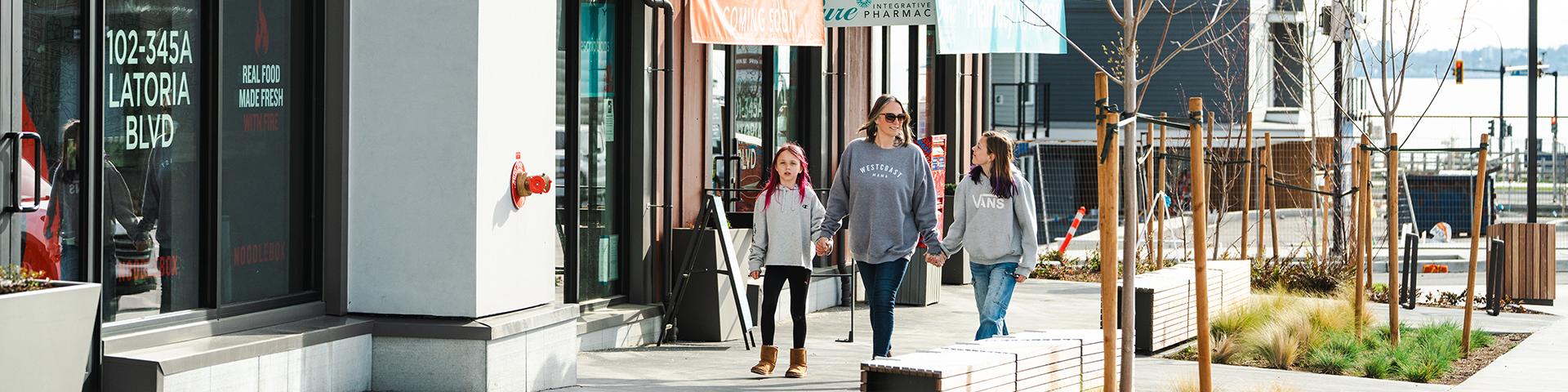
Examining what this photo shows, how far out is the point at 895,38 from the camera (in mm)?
16672

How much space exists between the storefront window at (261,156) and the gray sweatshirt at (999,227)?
356 centimetres

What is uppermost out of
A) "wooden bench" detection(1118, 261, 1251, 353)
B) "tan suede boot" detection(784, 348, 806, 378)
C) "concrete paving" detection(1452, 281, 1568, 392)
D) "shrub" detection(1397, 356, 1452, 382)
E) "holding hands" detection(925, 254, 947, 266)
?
"holding hands" detection(925, 254, 947, 266)

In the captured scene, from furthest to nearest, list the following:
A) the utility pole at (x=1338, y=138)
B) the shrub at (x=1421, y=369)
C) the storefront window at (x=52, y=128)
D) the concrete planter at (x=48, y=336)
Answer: the utility pole at (x=1338, y=138) < the shrub at (x=1421, y=369) < the storefront window at (x=52, y=128) < the concrete planter at (x=48, y=336)

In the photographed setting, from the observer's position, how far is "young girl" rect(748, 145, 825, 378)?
9391 mm

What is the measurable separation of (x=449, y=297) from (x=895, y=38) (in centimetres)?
924

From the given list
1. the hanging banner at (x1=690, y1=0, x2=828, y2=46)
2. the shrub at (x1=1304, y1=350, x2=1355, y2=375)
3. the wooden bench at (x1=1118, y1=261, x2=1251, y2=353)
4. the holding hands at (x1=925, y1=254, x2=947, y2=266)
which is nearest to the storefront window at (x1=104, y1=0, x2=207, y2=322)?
the holding hands at (x1=925, y1=254, x2=947, y2=266)

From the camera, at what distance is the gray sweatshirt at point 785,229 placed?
30.9ft

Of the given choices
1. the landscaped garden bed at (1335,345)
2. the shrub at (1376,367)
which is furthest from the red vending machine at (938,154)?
the shrub at (1376,367)

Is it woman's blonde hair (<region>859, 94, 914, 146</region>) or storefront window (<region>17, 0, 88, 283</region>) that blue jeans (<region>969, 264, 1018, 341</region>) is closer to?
woman's blonde hair (<region>859, 94, 914, 146</region>)

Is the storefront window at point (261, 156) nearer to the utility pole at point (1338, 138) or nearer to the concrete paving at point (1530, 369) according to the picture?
the concrete paving at point (1530, 369)

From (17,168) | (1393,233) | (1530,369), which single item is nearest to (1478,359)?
(1530,369)

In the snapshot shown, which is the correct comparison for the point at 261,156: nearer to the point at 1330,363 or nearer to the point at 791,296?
the point at 791,296

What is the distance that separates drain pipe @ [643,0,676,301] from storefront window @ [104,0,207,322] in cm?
420

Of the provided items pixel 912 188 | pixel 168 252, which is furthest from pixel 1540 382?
pixel 168 252
